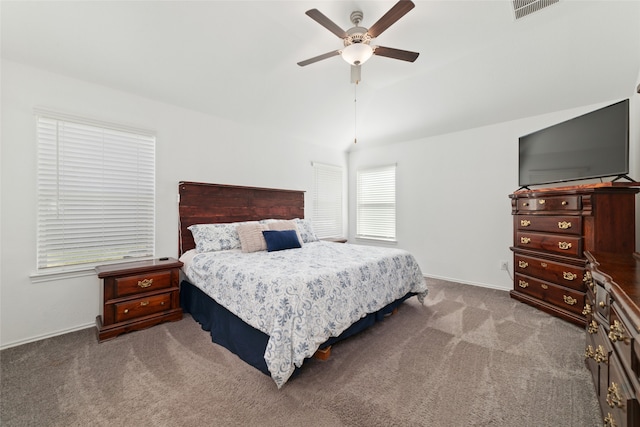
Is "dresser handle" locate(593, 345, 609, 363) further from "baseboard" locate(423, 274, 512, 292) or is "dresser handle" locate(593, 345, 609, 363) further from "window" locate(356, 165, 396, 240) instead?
"window" locate(356, 165, 396, 240)

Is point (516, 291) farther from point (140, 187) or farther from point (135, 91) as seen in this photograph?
point (135, 91)

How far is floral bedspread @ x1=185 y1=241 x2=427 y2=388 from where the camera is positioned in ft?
5.54

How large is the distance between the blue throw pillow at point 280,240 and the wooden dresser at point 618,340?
2543mm

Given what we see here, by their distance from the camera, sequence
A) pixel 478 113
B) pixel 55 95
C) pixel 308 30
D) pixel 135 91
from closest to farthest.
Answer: pixel 55 95, pixel 308 30, pixel 135 91, pixel 478 113

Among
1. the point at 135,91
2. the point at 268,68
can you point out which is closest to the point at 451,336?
the point at 268,68

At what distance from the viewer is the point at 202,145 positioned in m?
3.40

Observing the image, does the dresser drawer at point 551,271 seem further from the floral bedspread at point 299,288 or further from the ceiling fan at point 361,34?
the ceiling fan at point 361,34

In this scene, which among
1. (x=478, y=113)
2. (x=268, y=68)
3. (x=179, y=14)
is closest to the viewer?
(x=179, y=14)

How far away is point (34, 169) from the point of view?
7.60 feet

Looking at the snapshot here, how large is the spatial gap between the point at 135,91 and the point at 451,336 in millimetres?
4008

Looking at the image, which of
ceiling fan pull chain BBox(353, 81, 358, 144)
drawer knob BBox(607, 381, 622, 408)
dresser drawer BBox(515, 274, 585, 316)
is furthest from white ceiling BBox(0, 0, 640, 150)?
drawer knob BBox(607, 381, 622, 408)

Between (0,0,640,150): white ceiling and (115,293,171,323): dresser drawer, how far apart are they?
2182mm

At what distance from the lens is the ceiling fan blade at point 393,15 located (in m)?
1.70

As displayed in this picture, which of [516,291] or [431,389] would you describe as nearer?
[431,389]
